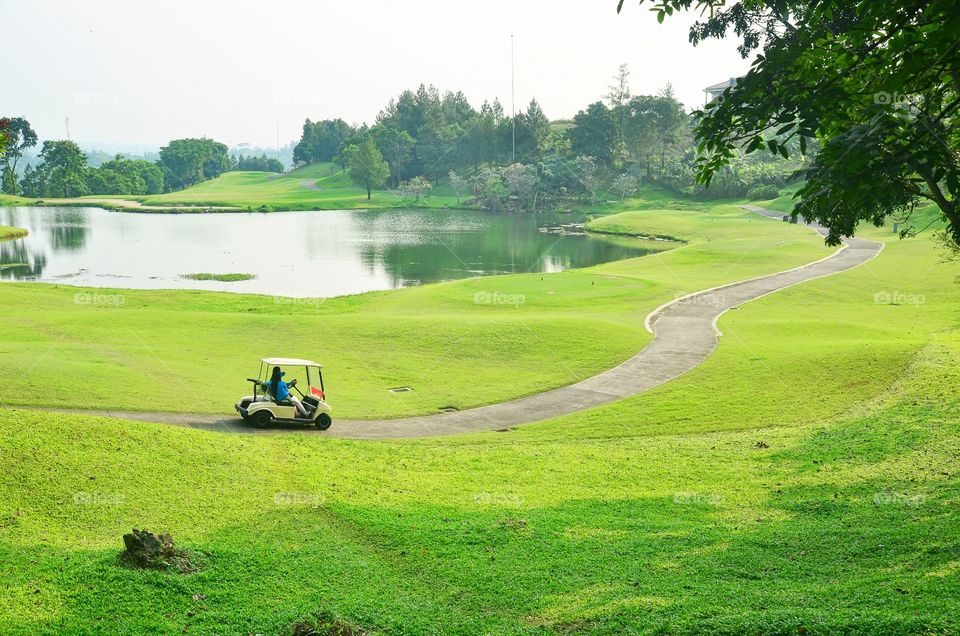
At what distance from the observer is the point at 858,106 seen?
1251 centimetres

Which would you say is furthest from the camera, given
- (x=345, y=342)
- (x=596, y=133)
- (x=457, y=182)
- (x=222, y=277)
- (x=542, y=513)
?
(x=457, y=182)

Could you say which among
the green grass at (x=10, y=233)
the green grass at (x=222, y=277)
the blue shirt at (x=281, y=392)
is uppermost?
the green grass at (x=10, y=233)

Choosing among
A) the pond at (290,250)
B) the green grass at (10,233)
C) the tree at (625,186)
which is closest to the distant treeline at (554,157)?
the tree at (625,186)

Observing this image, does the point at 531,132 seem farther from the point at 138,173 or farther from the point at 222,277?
the point at 222,277

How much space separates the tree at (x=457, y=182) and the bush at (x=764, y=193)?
59292 mm

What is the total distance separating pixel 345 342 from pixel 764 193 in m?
106

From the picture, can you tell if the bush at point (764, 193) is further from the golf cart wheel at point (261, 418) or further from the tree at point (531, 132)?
the golf cart wheel at point (261, 418)

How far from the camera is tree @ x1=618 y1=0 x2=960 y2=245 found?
29.3 feet

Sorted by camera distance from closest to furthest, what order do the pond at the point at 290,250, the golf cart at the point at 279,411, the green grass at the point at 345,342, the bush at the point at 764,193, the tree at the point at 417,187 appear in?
1. the golf cart at the point at 279,411
2. the green grass at the point at 345,342
3. the pond at the point at 290,250
4. the bush at the point at 764,193
5. the tree at the point at 417,187

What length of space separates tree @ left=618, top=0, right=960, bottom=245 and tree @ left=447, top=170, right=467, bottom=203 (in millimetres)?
147340

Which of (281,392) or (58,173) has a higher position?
(58,173)

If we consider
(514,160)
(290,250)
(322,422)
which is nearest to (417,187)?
(514,160)

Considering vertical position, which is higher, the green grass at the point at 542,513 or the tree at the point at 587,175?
the tree at the point at 587,175

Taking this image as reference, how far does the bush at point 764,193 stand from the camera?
405 ft
